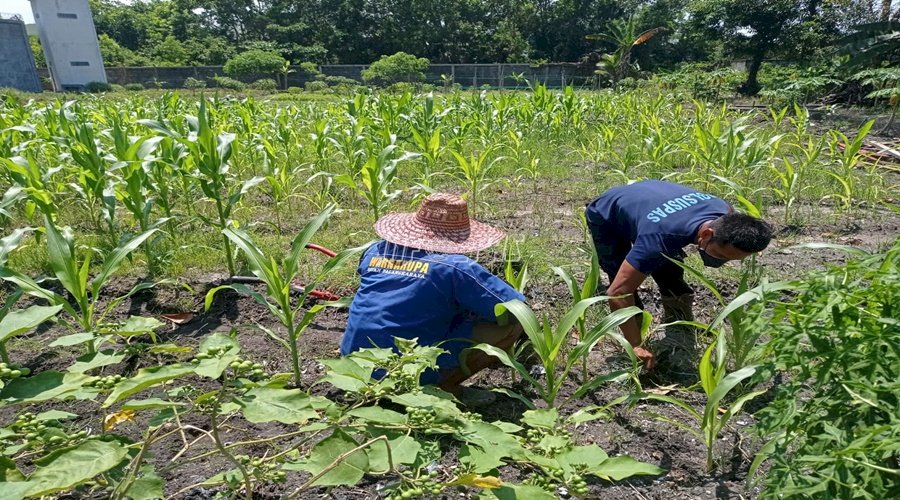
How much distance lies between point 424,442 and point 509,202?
13.8 feet

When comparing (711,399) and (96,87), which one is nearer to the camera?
(711,399)

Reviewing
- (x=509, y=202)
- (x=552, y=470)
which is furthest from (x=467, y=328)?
(x=509, y=202)

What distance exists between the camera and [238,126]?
7398mm

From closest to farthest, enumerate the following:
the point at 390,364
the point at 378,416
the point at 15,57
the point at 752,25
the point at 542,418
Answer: the point at 378,416
the point at 390,364
the point at 542,418
the point at 752,25
the point at 15,57

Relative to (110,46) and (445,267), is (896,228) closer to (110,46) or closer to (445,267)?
(445,267)

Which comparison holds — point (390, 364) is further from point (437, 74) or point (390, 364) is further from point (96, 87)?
point (96, 87)

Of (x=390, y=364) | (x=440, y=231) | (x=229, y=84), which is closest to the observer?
(x=390, y=364)

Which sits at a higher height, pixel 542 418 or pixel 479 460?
pixel 479 460

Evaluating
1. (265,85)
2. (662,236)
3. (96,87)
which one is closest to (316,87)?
(265,85)

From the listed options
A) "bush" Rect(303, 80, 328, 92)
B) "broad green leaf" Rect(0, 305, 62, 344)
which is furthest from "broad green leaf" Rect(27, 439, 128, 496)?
"bush" Rect(303, 80, 328, 92)

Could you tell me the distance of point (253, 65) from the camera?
3162 cm

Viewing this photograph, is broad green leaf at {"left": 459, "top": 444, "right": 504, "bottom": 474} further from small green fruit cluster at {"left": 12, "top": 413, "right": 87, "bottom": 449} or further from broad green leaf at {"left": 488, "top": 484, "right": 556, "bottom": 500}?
small green fruit cluster at {"left": 12, "top": 413, "right": 87, "bottom": 449}

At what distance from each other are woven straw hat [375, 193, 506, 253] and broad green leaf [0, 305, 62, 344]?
1222 mm

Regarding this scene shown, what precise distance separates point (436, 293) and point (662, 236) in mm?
1015
